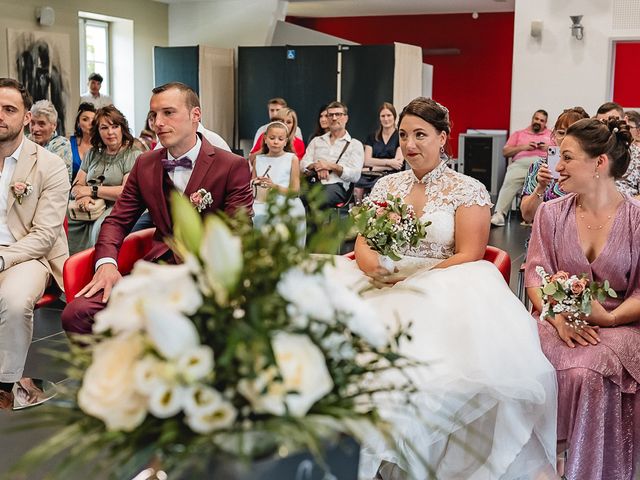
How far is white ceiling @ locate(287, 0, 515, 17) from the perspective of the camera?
1462 centimetres

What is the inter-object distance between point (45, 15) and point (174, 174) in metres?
8.87

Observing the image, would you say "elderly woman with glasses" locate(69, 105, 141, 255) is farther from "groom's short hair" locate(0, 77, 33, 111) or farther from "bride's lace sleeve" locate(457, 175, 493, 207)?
"bride's lace sleeve" locate(457, 175, 493, 207)

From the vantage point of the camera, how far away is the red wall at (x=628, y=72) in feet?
47.0

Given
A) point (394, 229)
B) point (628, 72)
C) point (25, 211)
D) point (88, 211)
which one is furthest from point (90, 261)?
point (628, 72)

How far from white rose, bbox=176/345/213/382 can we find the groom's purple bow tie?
290cm

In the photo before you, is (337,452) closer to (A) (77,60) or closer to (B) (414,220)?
(B) (414,220)

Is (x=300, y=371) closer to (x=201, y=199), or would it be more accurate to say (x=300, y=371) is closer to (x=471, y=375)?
(x=471, y=375)

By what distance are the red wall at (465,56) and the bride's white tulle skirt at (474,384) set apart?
1329 centimetres

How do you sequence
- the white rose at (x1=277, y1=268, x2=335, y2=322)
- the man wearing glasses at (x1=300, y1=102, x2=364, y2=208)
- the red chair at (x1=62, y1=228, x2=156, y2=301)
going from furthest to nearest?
1. the man wearing glasses at (x1=300, y1=102, x2=364, y2=208)
2. the red chair at (x1=62, y1=228, x2=156, y2=301)
3. the white rose at (x1=277, y1=268, x2=335, y2=322)

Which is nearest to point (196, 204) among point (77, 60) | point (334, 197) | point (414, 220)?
point (414, 220)

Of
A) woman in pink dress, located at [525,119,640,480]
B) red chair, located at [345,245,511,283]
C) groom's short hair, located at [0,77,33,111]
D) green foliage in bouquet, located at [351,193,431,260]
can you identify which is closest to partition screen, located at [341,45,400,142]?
groom's short hair, located at [0,77,33,111]

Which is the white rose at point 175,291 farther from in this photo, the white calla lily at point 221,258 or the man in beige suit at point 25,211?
the man in beige suit at point 25,211

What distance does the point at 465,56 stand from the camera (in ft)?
54.3

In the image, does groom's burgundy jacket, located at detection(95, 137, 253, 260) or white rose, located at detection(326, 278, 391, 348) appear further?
groom's burgundy jacket, located at detection(95, 137, 253, 260)
